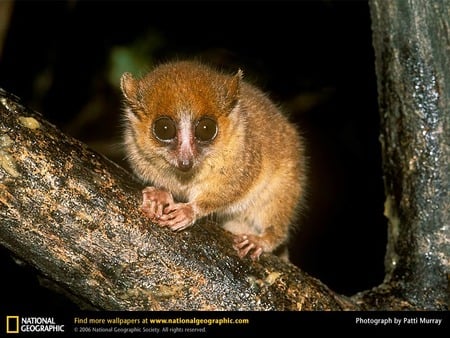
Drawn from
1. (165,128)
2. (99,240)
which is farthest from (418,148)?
(99,240)

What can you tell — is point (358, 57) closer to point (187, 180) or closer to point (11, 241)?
point (187, 180)

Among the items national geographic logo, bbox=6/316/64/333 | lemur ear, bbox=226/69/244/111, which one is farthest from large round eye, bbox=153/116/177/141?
national geographic logo, bbox=6/316/64/333

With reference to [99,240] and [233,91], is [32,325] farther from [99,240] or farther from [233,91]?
[233,91]

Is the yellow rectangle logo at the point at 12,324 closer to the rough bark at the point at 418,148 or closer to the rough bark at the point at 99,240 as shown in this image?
the rough bark at the point at 99,240

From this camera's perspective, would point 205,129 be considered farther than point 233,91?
No

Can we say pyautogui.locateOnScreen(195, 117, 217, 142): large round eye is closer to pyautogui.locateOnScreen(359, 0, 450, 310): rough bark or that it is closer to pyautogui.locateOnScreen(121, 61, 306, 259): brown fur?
pyautogui.locateOnScreen(121, 61, 306, 259): brown fur

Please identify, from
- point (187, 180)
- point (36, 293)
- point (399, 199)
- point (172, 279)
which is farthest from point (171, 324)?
point (36, 293)
